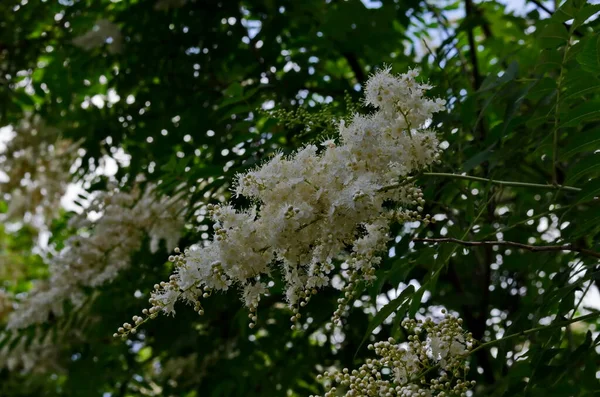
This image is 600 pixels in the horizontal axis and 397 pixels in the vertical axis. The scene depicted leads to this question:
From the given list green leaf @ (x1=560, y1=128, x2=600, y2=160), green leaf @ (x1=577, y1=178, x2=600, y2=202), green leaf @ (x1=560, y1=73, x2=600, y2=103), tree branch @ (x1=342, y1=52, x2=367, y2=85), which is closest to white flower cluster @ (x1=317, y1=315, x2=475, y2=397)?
green leaf @ (x1=577, y1=178, x2=600, y2=202)

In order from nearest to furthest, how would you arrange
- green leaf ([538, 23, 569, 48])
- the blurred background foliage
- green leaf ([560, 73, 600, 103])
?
green leaf ([560, 73, 600, 103]) < green leaf ([538, 23, 569, 48]) < the blurred background foliage

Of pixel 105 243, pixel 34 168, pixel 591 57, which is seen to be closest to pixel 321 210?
pixel 591 57

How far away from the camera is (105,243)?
337 centimetres

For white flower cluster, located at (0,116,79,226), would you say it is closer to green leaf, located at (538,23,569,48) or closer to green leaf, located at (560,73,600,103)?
green leaf, located at (538,23,569,48)

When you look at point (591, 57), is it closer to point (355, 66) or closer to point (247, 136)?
point (247, 136)

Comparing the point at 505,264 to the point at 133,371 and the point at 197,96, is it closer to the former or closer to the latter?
the point at 197,96

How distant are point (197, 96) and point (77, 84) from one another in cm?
102

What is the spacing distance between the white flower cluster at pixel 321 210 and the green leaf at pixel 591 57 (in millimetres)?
377

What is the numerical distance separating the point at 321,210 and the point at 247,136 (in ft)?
3.35

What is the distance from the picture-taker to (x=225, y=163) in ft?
9.53

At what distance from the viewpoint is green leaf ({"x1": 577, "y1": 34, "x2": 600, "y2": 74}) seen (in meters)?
1.89

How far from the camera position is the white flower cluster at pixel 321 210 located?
1.79 metres

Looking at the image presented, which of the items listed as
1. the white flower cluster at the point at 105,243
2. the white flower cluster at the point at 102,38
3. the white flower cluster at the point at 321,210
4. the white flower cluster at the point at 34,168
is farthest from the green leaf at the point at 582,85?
the white flower cluster at the point at 34,168

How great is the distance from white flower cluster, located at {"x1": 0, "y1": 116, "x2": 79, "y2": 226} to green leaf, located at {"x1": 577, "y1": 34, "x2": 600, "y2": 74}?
10.7ft
